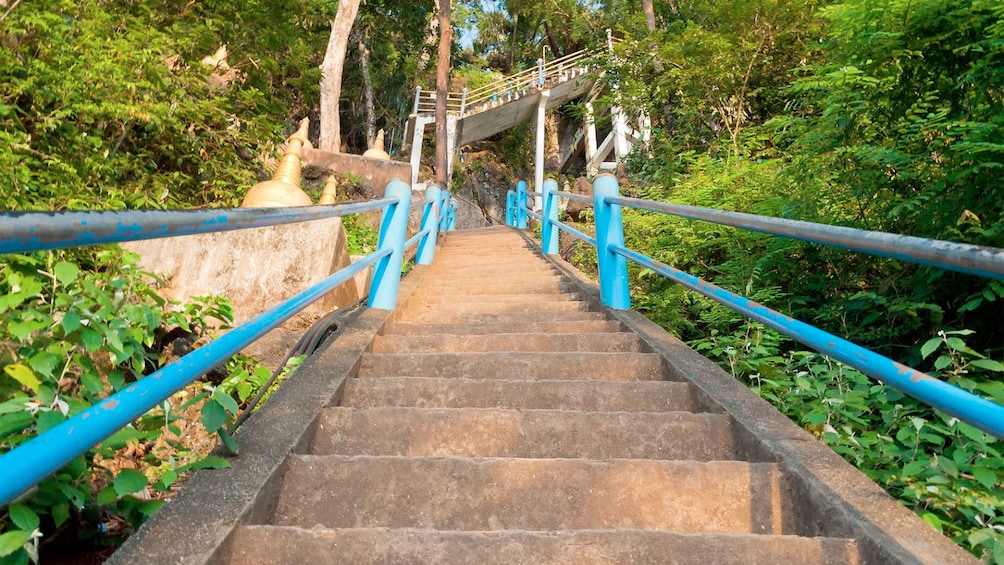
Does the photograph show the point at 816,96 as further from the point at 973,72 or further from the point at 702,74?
the point at 702,74

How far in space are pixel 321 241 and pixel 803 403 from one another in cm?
427

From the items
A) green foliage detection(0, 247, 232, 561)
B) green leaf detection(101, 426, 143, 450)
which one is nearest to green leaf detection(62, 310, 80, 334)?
green foliage detection(0, 247, 232, 561)

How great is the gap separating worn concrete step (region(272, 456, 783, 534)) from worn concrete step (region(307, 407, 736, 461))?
293 mm

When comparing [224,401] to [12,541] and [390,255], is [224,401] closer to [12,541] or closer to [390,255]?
[12,541]

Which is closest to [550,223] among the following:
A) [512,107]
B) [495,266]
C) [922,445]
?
[495,266]

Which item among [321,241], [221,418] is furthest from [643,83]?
[221,418]

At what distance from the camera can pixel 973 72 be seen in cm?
324

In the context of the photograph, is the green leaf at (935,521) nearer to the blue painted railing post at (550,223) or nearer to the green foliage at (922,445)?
the green foliage at (922,445)

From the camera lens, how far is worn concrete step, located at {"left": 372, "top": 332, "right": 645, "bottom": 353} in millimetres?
3301

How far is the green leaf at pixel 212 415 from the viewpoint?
1.53m

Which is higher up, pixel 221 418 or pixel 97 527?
pixel 221 418

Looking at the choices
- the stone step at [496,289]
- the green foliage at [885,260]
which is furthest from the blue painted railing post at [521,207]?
the stone step at [496,289]

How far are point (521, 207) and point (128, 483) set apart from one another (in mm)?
11517

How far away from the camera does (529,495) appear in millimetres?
1761
